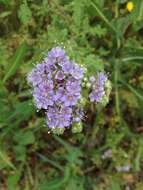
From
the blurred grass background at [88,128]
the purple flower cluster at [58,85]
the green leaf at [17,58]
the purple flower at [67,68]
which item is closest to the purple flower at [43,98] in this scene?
the purple flower cluster at [58,85]

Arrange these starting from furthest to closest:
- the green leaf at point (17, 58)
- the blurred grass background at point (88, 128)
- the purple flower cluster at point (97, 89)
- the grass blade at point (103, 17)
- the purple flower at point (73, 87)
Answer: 1. the blurred grass background at point (88, 128)
2. the grass blade at point (103, 17)
3. the green leaf at point (17, 58)
4. the purple flower cluster at point (97, 89)
5. the purple flower at point (73, 87)

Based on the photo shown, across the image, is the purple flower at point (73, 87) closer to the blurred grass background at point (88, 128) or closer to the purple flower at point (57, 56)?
the purple flower at point (57, 56)

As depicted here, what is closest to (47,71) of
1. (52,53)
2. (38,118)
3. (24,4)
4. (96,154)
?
(52,53)

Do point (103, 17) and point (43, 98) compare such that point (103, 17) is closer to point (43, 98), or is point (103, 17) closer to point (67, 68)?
point (67, 68)

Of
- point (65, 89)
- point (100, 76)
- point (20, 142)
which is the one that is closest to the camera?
point (65, 89)

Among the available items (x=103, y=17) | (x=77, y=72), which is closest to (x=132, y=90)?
(x=103, y=17)

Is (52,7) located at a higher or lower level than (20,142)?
higher

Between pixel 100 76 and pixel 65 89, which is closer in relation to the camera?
pixel 65 89

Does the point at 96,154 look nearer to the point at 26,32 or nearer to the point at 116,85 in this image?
the point at 116,85
